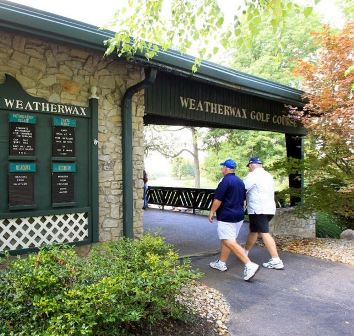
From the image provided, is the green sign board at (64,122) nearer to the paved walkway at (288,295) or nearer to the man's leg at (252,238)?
the paved walkway at (288,295)

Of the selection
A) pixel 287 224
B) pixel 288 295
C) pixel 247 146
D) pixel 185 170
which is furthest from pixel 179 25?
pixel 185 170

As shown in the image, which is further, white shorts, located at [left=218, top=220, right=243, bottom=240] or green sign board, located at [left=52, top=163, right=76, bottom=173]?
white shorts, located at [left=218, top=220, right=243, bottom=240]

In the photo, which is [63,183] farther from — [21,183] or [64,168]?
[21,183]

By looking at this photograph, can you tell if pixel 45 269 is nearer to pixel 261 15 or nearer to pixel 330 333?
pixel 330 333

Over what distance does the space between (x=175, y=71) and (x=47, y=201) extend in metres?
2.70

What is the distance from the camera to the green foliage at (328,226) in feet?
33.2

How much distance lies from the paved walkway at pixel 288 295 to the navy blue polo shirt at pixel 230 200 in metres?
0.90

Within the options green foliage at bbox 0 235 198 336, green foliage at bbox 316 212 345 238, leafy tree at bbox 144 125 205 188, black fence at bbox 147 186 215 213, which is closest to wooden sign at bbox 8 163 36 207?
green foliage at bbox 0 235 198 336

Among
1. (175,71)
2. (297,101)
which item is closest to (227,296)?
(175,71)

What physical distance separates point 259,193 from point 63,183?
9.76 feet

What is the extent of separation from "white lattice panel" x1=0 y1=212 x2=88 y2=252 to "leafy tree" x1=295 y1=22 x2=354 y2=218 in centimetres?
506

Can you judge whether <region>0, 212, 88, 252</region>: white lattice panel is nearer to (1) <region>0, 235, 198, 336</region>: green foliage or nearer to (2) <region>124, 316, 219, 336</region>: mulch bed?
(1) <region>0, 235, 198, 336</region>: green foliage

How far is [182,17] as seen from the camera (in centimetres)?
454

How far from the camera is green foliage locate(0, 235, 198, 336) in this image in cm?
259
